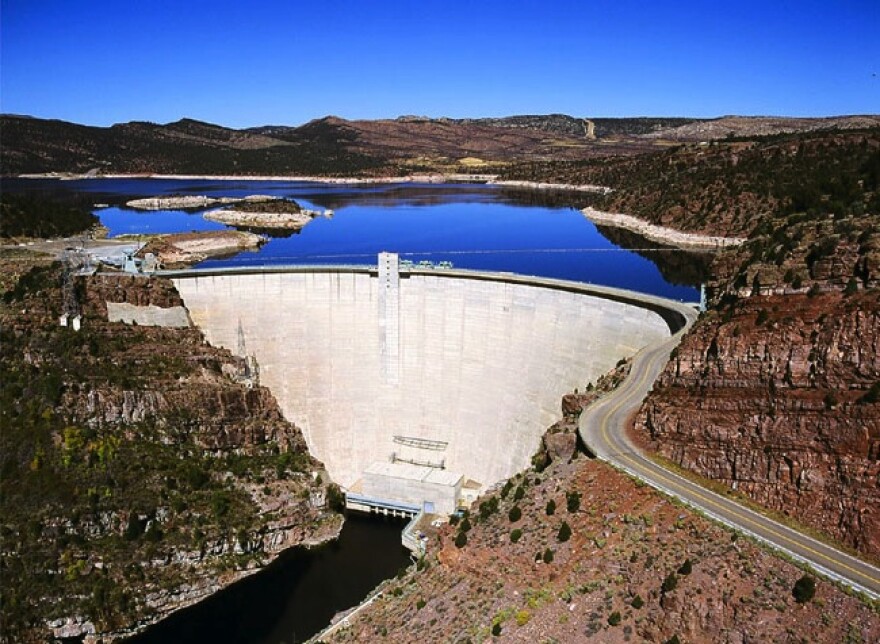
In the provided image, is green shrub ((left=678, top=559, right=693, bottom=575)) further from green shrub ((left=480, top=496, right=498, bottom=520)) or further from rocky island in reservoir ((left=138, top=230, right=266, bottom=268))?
rocky island in reservoir ((left=138, top=230, right=266, bottom=268))

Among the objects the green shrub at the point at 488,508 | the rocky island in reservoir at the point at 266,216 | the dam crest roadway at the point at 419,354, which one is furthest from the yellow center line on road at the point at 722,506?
the rocky island in reservoir at the point at 266,216

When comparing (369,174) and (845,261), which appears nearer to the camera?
(845,261)

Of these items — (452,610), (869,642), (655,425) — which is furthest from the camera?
(655,425)

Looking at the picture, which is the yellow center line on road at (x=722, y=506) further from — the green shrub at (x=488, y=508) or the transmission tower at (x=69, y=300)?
the transmission tower at (x=69, y=300)

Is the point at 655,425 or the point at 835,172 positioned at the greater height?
the point at 835,172

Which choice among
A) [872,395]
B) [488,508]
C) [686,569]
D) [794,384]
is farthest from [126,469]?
[872,395]

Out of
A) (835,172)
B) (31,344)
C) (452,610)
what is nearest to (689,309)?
(452,610)

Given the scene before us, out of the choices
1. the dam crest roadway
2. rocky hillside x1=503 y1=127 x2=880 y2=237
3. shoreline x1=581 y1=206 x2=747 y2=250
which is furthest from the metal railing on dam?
shoreline x1=581 y1=206 x2=747 y2=250

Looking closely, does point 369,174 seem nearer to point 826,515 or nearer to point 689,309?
point 689,309
